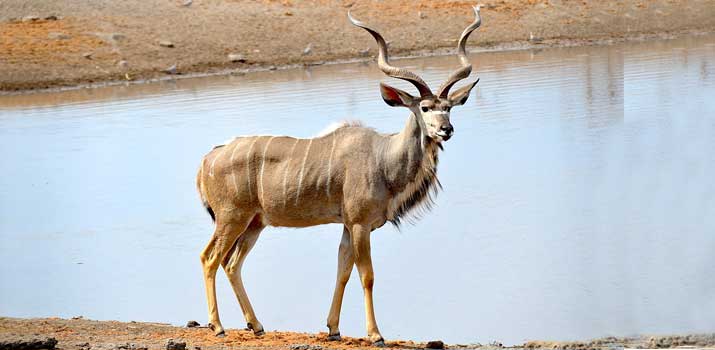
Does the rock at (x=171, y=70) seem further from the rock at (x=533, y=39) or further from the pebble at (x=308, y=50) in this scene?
the rock at (x=533, y=39)

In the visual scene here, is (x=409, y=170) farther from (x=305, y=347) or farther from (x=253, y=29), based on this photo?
(x=253, y=29)

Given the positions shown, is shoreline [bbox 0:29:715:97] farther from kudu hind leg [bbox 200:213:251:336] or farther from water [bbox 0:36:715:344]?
kudu hind leg [bbox 200:213:251:336]

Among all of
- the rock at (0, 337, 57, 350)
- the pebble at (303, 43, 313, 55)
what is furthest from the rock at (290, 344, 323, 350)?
the pebble at (303, 43, 313, 55)

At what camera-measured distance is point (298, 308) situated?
8820 mm

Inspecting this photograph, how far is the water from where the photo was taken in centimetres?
857

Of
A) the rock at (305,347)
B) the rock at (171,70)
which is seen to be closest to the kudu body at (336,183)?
the rock at (305,347)

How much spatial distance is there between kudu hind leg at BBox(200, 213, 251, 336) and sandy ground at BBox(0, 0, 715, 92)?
16.6 meters

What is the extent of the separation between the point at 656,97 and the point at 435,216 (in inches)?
297

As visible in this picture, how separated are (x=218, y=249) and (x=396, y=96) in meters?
1.48

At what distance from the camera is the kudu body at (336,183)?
7.58 m

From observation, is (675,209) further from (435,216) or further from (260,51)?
(260,51)

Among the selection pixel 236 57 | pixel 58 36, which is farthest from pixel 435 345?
pixel 58 36

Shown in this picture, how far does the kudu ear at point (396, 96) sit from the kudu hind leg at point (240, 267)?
1.16 m

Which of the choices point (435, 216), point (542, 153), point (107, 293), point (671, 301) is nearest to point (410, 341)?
point (671, 301)
